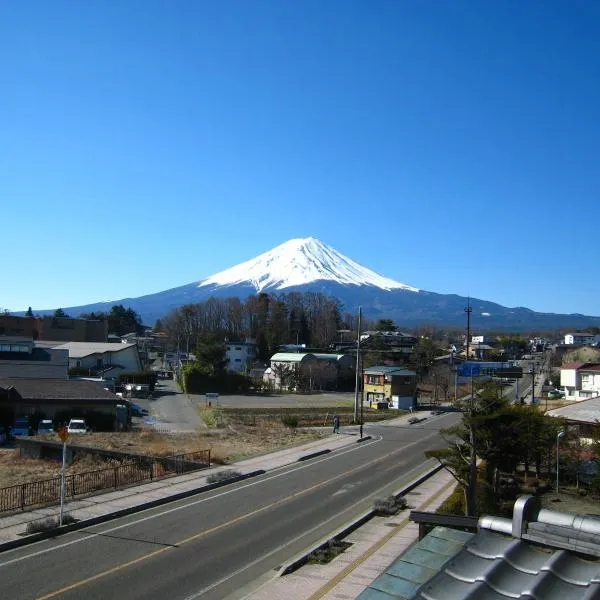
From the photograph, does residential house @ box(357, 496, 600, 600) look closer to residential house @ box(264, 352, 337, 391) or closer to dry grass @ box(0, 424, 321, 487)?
dry grass @ box(0, 424, 321, 487)

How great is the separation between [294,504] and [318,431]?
22.7 metres

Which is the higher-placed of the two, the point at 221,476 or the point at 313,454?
the point at 221,476

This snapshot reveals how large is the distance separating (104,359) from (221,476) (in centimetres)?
5630

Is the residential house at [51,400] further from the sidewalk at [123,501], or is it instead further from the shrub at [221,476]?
the shrub at [221,476]

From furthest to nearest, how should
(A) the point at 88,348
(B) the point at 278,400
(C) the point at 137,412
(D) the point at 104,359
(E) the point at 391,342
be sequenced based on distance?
(E) the point at 391,342
(A) the point at 88,348
(D) the point at 104,359
(B) the point at 278,400
(C) the point at 137,412

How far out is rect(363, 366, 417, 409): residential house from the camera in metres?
65.4

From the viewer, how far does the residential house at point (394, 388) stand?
6538 cm

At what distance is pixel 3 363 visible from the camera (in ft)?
169

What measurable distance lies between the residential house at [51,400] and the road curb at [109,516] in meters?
20.9

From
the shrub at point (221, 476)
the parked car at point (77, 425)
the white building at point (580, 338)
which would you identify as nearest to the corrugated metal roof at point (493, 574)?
the shrub at point (221, 476)

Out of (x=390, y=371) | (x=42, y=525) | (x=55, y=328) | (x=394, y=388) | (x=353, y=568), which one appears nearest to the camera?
(x=353, y=568)

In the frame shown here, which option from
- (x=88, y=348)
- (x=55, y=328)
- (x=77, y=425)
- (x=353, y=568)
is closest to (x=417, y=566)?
(x=353, y=568)

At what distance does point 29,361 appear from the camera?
53125mm

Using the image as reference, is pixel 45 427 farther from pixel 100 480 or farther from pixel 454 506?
pixel 454 506
